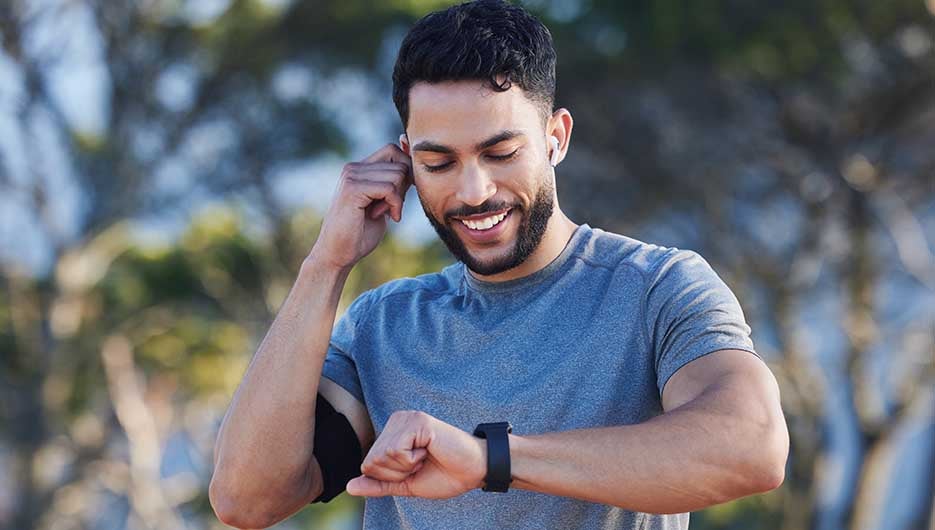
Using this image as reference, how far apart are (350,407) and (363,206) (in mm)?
346

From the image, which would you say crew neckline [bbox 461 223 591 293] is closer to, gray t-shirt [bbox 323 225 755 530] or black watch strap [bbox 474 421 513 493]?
gray t-shirt [bbox 323 225 755 530]

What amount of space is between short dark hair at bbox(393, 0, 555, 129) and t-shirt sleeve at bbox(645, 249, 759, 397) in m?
0.36

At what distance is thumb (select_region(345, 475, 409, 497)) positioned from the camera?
74.6 inches

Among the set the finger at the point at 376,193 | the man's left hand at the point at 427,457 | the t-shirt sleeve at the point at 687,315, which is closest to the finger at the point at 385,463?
the man's left hand at the point at 427,457

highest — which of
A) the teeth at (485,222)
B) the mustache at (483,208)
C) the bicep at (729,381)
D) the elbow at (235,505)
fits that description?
the mustache at (483,208)

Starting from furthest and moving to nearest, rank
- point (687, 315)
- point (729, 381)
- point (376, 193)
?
point (376, 193) → point (687, 315) → point (729, 381)

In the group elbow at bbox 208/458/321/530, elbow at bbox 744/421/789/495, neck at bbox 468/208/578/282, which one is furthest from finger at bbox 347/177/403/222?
elbow at bbox 744/421/789/495

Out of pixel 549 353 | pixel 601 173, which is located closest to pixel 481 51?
pixel 549 353

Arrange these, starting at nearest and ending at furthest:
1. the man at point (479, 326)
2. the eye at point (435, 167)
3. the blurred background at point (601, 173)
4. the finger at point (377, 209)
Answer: the man at point (479, 326) → the eye at point (435, 167) → the finger at point (377, 209) → the blurred background at point (601, 173)

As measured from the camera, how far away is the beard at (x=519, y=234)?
2250mm

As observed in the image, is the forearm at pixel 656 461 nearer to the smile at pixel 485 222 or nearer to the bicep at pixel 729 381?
the bicep at pixel 729 381

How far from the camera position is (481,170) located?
7.23 feet

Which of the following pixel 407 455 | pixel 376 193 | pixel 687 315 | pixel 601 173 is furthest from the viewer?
pixel 601 173

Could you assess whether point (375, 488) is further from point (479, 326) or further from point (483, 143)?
point (483, 143)
